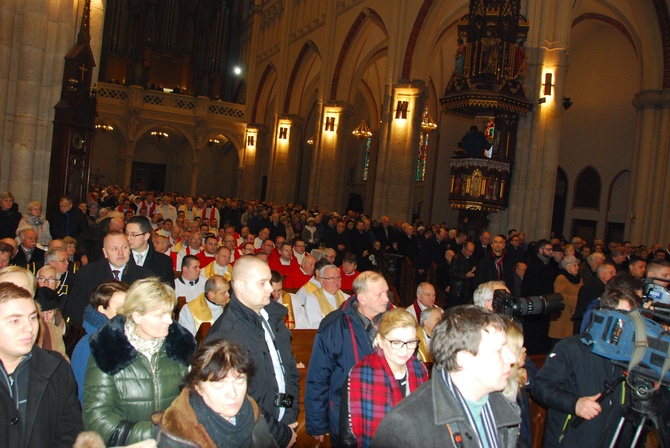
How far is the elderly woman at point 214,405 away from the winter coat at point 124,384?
27cm

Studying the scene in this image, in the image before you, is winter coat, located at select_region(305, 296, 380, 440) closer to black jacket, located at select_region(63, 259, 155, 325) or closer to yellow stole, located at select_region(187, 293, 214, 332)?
black jacket, located at select_region(63, 259, 155, 325)

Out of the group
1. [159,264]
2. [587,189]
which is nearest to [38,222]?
[159,264]

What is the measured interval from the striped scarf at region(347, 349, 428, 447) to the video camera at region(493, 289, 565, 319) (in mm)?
762

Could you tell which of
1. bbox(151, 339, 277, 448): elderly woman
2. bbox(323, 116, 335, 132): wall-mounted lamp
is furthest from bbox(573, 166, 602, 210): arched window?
bbox(151, 339, 277, 448): elderly woman

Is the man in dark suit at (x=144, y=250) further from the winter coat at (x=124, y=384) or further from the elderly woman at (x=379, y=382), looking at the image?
the elderly woman at (x=379, y=382)

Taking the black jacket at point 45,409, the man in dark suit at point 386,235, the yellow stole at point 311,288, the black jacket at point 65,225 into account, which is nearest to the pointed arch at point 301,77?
the man in dark suit at point 386,235

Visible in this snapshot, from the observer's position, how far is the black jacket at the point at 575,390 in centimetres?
342

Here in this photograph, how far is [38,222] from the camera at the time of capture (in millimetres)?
8570

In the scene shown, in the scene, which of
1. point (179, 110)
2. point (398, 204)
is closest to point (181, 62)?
point (179, 110)

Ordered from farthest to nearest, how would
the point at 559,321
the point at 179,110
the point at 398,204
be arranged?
1. the point at 179,110
2. the point at 398,204
3. the point at 559,321

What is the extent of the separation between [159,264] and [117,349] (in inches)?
114

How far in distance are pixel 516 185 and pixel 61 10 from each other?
9779 mm

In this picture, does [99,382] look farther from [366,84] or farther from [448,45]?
[366,84]

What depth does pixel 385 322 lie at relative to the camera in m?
3.16
